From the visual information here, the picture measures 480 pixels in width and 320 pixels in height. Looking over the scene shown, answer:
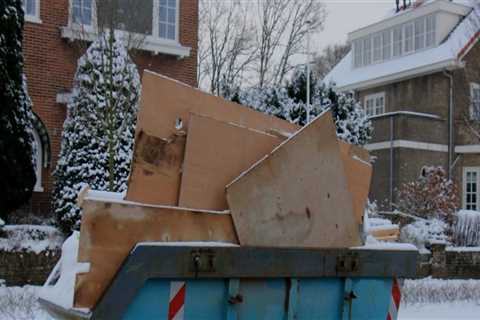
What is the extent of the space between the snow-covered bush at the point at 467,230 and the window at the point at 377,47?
13927mm

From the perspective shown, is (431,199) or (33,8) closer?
(33,8)

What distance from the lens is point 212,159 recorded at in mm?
3969

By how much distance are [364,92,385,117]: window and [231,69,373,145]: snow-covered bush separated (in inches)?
438

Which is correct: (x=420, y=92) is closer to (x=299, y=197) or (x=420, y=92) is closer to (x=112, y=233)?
(x=299, y=197)

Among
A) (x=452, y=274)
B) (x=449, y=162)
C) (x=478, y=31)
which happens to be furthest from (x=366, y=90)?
(x=452, y=274)

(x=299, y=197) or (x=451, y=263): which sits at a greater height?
(x=299, y=197)

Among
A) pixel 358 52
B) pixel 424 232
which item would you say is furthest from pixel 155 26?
pixel 358 52

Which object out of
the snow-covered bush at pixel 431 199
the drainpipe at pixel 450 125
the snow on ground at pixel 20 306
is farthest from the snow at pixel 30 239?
the drainpipe at pixel 450 125

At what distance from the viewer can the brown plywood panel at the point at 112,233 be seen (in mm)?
3467

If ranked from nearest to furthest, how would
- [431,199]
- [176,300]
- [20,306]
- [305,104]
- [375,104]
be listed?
[176,300]
[20,306]
[305,104]
[431,199]
[375,104]

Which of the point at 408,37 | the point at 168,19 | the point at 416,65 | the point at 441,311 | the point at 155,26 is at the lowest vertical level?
the point at 441,311

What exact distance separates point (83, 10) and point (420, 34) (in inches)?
680

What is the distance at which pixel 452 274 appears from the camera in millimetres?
15500

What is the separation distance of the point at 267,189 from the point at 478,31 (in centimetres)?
1576
